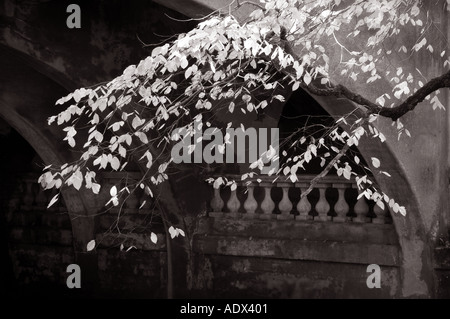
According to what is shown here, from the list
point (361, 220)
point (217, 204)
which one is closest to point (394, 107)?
point (361, 220)

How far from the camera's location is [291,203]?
924 cm

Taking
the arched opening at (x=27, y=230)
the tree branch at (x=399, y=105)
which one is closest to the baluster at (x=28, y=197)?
the arched opening at (x=27, y=230)

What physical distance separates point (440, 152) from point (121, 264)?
4941 millimetres

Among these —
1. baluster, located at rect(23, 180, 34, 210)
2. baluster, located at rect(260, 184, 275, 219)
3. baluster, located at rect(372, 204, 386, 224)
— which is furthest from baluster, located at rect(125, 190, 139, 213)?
baluster, located at rect(372, 204, 386, 224)

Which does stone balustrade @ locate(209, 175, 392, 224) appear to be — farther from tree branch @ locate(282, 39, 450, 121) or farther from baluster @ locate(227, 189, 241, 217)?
tree branch @ locate(282, 39, 450, 121)

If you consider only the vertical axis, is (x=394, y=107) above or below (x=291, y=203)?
above

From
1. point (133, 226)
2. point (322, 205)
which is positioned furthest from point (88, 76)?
point (322, 205)

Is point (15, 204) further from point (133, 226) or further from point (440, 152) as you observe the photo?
point (440, 152)

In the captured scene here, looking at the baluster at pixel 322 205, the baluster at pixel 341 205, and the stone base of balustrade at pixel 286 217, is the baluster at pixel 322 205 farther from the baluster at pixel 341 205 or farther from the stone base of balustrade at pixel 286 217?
the stone base of balustrade at pixel 286 217

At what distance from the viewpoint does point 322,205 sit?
8.63 meters

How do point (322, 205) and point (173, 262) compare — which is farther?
point (173, 262)

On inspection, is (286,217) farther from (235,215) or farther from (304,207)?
(235,215)

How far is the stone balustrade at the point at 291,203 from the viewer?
843cm
